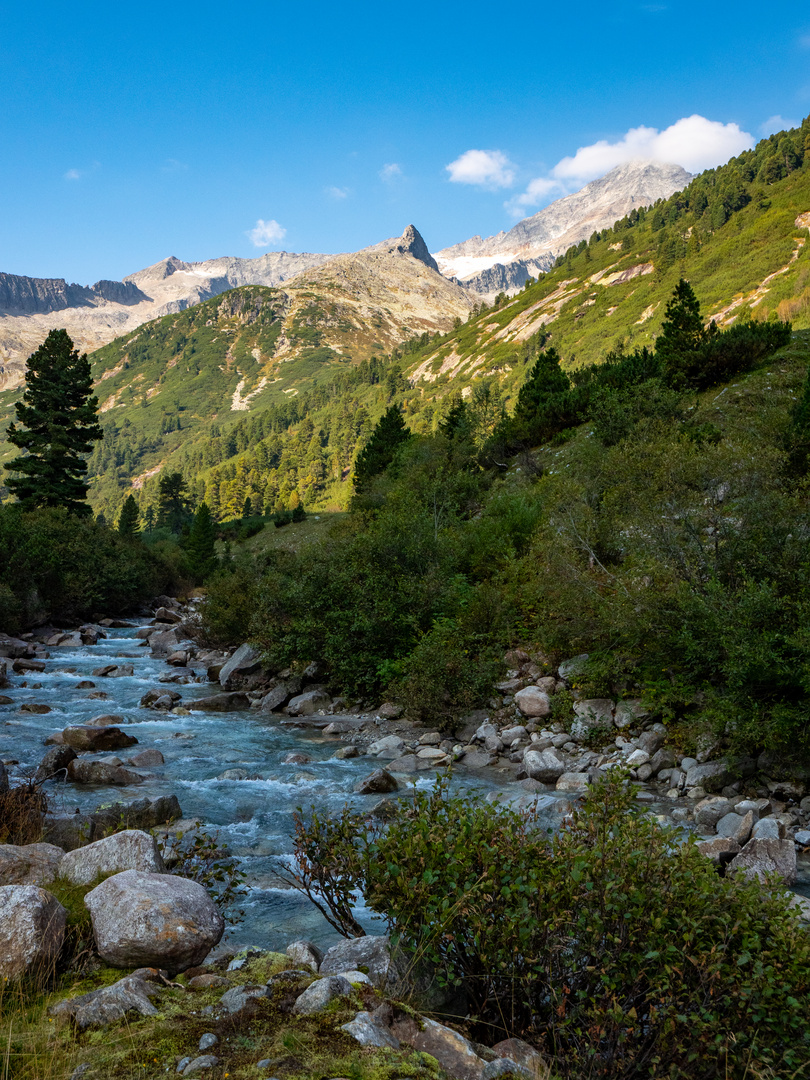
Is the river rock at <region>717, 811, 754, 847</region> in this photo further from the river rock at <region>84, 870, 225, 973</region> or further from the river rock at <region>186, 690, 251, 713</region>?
the river rock at <region>186, 690, 251, 713</region>

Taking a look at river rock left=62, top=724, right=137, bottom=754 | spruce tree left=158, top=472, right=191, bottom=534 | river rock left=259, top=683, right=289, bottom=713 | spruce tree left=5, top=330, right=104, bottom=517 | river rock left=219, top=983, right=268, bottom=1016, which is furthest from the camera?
spruce tree left=158, top=472, right=191, bottom=534

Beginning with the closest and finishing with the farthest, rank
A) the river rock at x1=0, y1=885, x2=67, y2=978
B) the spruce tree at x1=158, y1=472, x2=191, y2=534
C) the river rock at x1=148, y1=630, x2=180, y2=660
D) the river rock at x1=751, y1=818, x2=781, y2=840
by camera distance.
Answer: the river rock at x1=0, y1=885, x2=67, y2=978 → the river rock at x1=751, y1=818, x2=781, y2=840 → the river rock at x1=148, y1=630, x2=180, y2=660 → the spruce tree at x1=158, y1=472, x2=191, y2=534

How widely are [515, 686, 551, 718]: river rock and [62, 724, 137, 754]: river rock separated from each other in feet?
34.5

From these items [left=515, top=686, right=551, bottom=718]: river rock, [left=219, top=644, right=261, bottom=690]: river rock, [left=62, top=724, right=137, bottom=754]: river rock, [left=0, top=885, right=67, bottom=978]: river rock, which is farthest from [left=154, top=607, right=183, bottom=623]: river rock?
[left=0, top=885, right=67, bottom=978]: river rock

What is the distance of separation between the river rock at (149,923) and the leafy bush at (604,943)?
1.85 m

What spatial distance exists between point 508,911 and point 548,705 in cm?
1257

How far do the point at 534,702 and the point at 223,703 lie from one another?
1177cm

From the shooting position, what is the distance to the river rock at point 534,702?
54.3ft

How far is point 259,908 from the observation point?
8.13 metres

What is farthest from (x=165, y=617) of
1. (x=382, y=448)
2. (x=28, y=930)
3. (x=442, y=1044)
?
(x=442, y=1044)

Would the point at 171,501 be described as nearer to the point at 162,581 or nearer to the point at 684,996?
the point at 162,581

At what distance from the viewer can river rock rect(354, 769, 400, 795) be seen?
1326 cm

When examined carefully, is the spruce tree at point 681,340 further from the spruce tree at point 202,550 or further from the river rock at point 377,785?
the spruce tree at point 202,550

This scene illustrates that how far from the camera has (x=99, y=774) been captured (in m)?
13.3
